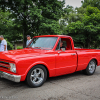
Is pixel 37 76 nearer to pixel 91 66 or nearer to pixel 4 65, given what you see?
pixel 4 65

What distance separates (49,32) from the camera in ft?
43.5

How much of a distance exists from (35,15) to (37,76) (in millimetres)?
8692

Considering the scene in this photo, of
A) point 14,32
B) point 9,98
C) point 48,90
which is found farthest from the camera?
point 14,32

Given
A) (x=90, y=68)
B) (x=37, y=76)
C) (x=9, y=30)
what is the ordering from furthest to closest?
(x=9, y=30) → (x=90, y=68) → (x=37, y=76)

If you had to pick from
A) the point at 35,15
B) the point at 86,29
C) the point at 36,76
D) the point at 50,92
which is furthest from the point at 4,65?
the point at 86,29

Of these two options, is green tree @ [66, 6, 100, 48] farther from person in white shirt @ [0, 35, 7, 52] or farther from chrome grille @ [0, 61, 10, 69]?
chrome grille @ [0, 61, 10, 69]

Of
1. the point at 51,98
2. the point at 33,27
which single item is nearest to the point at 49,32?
the point at 33,27

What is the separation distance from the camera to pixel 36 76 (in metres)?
4.49

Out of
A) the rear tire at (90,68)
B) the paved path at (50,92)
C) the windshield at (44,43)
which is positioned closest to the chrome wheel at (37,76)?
the paved path at (50,92)

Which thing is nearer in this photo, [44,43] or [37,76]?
[37,76]

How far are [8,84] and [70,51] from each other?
8.83 feet

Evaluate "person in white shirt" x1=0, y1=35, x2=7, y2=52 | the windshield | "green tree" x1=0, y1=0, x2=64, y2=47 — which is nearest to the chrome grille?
the windshield

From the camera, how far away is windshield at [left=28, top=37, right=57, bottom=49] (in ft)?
17.4

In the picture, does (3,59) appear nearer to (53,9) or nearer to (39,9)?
(39,9)
